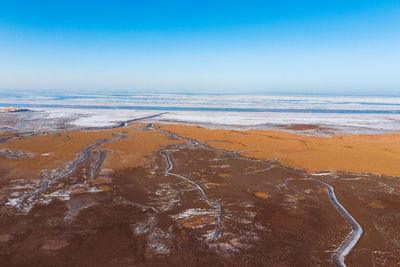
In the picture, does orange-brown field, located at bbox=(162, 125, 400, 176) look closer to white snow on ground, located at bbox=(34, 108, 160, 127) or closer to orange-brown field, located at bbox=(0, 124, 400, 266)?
orange-brown field, located at bbox=(0, 124, 400, 266)

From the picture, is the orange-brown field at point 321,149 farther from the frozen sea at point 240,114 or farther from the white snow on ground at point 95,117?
the white snow on ground at point 95,117

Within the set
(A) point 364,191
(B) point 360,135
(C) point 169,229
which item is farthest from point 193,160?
(B) point 360,135

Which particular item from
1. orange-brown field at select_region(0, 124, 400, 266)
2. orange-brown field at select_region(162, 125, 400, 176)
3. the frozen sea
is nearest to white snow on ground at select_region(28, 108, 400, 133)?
the frozen sea

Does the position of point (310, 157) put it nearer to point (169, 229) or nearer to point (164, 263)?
point (169, 229)

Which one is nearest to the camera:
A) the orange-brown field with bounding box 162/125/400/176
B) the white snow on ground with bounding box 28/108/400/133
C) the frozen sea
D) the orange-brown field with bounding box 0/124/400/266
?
the orange-brown field with bounding box 0/124/400/266

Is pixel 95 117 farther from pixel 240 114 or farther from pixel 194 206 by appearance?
pixel 194 206

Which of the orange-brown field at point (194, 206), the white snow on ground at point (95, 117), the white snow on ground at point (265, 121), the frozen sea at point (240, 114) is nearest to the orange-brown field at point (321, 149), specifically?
the orange-brown field at point (194, 206)

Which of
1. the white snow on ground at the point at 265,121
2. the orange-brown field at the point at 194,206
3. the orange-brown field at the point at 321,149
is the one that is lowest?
the orange-brown field at the point at 194,206

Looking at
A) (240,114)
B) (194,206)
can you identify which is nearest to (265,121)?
(240,114)
